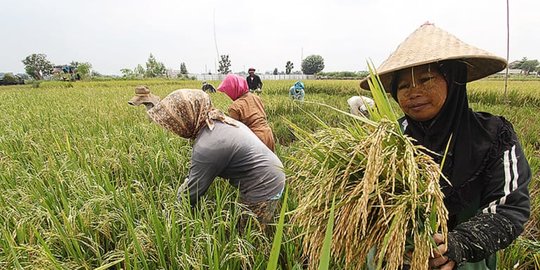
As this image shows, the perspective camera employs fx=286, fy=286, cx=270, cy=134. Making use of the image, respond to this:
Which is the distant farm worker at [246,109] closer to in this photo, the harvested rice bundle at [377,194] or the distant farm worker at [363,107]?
the distant farm worker at [363,107]

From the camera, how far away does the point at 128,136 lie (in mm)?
3273

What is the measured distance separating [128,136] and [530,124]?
6721 mm

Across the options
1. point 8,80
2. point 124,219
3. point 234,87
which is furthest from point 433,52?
point 8,80

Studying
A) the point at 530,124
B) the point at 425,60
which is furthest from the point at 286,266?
the point at 530,124

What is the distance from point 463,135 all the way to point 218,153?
4.23 feet

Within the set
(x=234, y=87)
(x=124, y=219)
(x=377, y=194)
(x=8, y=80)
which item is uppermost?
(x=8, y=80)

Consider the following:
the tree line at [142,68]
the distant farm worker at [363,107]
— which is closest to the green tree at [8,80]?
the tree line at [142,68]

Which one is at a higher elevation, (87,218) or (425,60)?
(425,60)

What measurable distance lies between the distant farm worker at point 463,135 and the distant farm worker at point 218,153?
99 cm

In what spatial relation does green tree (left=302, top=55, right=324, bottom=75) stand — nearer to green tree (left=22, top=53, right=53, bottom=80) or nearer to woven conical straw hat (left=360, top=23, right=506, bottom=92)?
green tree (left=22, top=53, right=53, bottom=80)

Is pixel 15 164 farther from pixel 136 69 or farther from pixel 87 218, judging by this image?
pixel 136 69

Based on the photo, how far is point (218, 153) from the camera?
1806 mm

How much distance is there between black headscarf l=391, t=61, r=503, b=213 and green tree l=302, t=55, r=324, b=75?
252 ft

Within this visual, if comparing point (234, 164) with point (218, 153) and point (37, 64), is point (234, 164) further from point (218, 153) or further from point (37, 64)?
point (37, 64)
